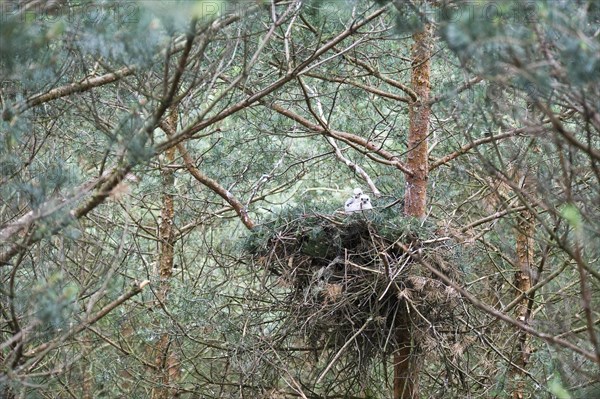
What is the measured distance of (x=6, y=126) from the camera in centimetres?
335

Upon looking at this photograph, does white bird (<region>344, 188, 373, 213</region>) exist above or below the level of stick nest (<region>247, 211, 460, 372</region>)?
above

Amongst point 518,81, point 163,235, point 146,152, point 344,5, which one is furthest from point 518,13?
point 163,235

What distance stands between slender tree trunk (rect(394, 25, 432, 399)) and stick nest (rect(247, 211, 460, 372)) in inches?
4.5

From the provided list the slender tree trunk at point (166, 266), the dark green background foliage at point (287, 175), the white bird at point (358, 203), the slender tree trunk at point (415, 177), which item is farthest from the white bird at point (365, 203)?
the slender tree trunk at point (166, 266)

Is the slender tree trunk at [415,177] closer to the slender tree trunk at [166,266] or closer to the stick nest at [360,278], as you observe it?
the stick nest at [360,278]

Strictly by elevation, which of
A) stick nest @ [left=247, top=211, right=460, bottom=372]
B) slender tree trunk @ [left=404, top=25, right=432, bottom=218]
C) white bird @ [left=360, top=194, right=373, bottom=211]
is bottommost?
stick nest @ [left=247, top=211, right=460, bottom=372]

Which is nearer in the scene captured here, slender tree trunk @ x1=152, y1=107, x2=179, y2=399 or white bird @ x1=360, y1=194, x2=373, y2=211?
white bird @ x1=360, y1=194, x2=373, y2=211

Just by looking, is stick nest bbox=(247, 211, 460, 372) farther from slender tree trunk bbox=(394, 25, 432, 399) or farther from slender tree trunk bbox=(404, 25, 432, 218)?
slender tree trunk bbox=(404, 25, 432, 218)

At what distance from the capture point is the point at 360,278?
15.6ft

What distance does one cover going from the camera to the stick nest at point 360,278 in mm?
4668

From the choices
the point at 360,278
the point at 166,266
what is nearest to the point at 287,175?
the point at 166,266

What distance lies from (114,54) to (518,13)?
1.39 m

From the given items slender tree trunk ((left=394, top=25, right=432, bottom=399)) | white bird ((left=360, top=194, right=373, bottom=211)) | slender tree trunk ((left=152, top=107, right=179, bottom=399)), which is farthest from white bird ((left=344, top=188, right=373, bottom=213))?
slender tree trunk ((left=152, top=107, right=179, bottom=399))

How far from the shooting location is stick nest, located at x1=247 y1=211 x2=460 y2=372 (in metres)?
4.67
